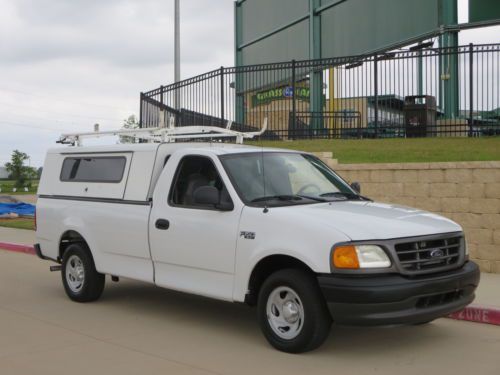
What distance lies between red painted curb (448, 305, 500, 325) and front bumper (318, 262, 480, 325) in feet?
6.37

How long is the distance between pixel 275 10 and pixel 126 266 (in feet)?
79.4

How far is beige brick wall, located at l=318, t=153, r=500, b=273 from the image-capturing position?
970 cm

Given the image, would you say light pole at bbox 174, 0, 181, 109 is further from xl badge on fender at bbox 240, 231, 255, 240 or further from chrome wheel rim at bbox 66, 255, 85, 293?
xl badge on fender at bbox 240, 231, 255, 240

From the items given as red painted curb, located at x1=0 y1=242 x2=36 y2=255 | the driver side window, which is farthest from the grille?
red painted curb, located at x1=0 y1=242 x2=36 y2=255

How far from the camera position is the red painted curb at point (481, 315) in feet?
23.7

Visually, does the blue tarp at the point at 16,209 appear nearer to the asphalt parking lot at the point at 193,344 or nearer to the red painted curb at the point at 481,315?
the asphalt parking lot at the point at 193,344

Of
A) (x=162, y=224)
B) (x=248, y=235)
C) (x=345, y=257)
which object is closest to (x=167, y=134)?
(x=162, y=224)

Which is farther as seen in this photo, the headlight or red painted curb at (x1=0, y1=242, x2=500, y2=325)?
red painted curb at (x1=0, y1=242, x2=500, y2=325)

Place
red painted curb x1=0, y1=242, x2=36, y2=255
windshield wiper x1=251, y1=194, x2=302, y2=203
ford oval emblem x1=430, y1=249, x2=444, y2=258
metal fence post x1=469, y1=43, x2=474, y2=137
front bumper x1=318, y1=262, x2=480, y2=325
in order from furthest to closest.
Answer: red painted curb x1=0, y1=242, x2=36, y2=255, metal fence post x1=469, y1=43, x2=474, y2=137, windshield wiper x1=251, y1=194, x2=302, y2=203, ford oval emblem x1=430, y1=249, x2=444, y2=258, front bumper x1=318, y1=262, x2=480, y2=325

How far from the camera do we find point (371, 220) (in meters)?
5.74

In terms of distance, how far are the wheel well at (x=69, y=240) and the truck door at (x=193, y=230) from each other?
166cm

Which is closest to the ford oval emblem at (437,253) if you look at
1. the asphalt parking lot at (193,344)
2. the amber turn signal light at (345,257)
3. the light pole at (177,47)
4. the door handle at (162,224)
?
the amber turn signal light at (345,257)

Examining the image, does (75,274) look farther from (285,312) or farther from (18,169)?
(18,169)

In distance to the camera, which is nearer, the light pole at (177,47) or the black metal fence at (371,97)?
the black metal fence at (371,97)
